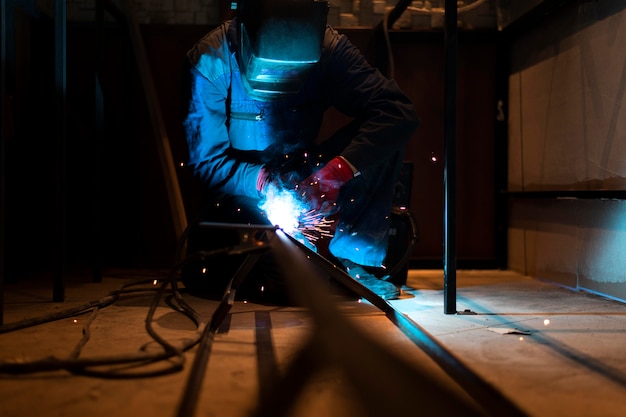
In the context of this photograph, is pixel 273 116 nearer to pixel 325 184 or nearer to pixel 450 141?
Answer: pixel 325 184

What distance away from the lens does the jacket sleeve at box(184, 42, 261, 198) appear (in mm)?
2268

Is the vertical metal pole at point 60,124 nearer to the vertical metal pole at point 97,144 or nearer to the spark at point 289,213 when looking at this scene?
the vertical metal pole at point 97,144

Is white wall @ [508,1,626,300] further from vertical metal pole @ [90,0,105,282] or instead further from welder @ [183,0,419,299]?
vertical metal pole @ [90,0,105,282]

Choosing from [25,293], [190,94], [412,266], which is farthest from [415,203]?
[25,293]

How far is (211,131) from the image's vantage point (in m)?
2.30

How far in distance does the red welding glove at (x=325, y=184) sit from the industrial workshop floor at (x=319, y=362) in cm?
38

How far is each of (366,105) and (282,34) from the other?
2.23ft

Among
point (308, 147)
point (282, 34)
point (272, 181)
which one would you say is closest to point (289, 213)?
point (272, 181)

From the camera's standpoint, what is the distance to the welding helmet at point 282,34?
Result: 1709 millimetres

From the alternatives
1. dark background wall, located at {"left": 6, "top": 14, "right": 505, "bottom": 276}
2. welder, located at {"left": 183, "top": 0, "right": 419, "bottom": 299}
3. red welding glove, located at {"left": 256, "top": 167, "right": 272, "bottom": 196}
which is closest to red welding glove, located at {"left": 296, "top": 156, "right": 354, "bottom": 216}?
welder, located at {"left": 183, "top": 0, "right": 419, "bottom": 299}

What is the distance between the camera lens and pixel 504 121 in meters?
3.27

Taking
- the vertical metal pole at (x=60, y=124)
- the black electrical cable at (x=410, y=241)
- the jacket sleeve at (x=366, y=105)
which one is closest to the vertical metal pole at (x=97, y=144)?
the vertical metal pole at (x=60, y=124)

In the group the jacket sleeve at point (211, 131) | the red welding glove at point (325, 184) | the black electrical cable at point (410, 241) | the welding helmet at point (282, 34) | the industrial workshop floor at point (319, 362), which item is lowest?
the industrial workshop floor at point (319, 362)

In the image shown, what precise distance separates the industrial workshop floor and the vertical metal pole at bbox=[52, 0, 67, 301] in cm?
11
